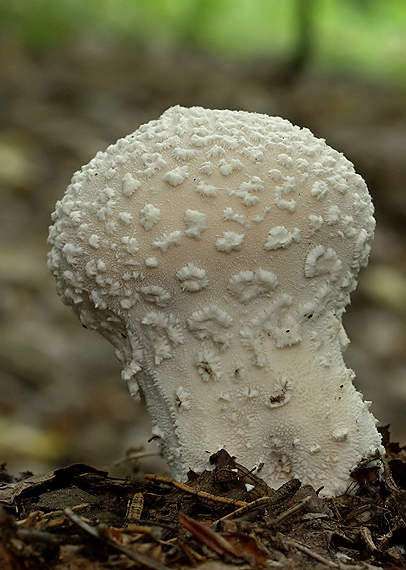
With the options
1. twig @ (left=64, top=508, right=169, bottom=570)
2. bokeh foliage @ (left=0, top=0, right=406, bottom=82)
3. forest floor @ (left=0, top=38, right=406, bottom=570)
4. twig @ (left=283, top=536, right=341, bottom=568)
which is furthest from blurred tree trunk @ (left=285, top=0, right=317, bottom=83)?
twig @ (left=64, top=508, right=169, bottom=570)

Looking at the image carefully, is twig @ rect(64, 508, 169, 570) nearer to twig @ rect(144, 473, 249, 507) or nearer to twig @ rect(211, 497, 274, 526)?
twig @ rect(211, 497, 274, 526)

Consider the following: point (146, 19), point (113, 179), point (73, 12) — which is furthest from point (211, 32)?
point (113, 179)

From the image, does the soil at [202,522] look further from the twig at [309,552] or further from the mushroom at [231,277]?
the mushroom at [231,277]

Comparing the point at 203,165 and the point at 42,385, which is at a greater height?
the point at 42,385

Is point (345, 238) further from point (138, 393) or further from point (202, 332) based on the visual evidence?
point (138, 393)

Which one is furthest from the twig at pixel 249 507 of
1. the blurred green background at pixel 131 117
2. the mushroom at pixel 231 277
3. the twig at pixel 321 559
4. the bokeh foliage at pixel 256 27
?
the bokeh foliage at pixel 256 27
